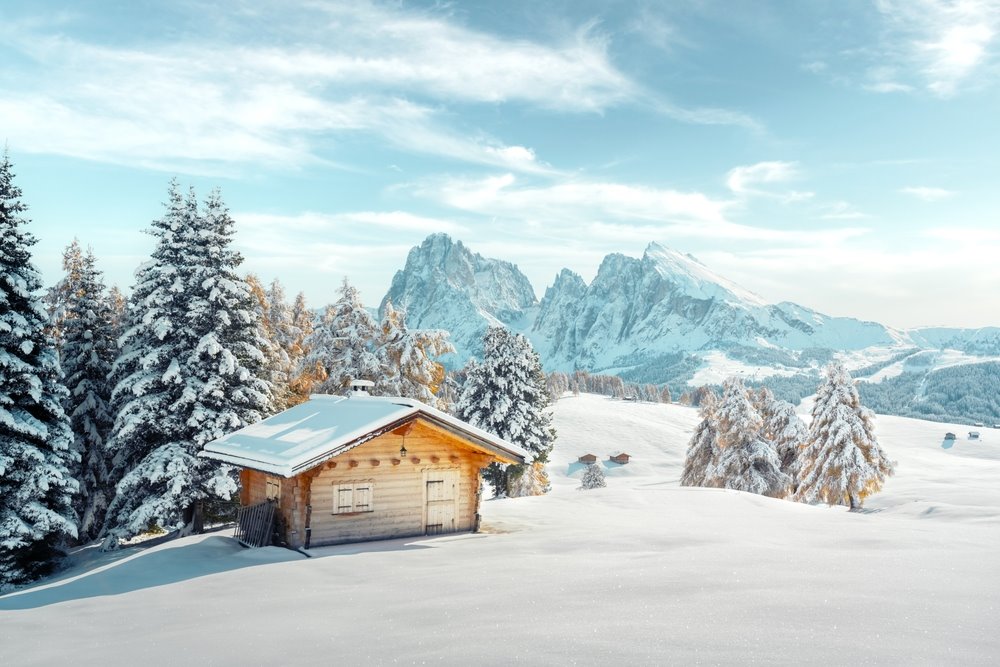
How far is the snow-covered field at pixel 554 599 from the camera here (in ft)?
24.3

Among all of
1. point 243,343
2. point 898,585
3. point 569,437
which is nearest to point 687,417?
point 569,437

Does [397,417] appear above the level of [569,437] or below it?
above

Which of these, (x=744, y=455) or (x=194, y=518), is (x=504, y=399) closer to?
(x=744, y=455)

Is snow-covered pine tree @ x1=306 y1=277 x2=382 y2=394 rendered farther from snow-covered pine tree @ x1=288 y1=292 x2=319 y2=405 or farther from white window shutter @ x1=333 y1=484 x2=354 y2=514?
white window shutter @ x1=333 y1=484 x2=354 y2=514

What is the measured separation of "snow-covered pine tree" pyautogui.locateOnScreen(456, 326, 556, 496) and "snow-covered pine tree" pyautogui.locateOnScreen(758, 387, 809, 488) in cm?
1564

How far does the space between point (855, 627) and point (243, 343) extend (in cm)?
2260

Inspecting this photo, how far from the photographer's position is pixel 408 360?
105 feet

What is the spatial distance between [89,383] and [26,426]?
8095mm

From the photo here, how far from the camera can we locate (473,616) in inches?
358

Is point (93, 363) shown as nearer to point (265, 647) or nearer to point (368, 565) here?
point (368, 565)

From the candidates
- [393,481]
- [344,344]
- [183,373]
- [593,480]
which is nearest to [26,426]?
[183,373]

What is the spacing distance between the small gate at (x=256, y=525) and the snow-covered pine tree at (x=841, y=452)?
101ft

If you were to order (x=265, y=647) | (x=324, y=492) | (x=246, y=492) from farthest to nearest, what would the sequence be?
1. (x=246, y=492)
2. (x=324, y=492)
3. (x=265, y=647)

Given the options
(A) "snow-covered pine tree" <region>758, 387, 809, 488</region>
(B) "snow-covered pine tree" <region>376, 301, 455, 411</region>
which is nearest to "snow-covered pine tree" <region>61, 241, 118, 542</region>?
(B) "snow-covered pine tree" <region>376, 301, 455, 411</region>
